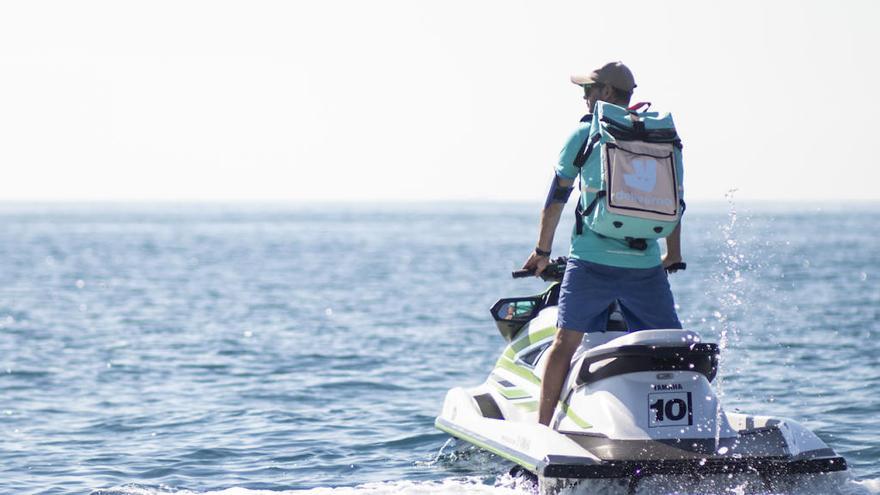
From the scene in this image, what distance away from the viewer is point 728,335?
1852cm

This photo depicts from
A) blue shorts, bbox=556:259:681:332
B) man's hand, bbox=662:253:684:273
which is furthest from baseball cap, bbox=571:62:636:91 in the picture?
man's hand, bbox=662:253:684:273

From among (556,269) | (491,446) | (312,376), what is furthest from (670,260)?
(312,376)

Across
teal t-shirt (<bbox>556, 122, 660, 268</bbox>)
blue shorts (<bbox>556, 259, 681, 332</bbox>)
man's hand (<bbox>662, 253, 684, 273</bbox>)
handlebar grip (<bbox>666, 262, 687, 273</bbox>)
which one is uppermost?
teal t-shirt (<bbox>556, 122, 660, 268</bbox>)

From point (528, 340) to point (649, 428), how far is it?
1545mm

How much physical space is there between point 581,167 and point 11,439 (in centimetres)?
635

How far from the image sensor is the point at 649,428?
257 inches

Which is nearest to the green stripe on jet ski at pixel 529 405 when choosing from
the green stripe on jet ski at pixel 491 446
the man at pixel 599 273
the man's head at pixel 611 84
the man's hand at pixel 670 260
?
the green stripe on jet ski at pixel 491 446

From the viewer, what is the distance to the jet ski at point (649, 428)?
6.38 meters

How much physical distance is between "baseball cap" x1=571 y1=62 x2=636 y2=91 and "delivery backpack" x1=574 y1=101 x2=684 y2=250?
0.20 meters

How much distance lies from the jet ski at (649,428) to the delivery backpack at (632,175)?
589mm

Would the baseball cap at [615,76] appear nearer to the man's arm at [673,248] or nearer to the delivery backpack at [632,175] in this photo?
the delivery backpack at [632,175]

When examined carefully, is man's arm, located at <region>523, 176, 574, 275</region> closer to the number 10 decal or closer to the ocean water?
the number 10 decal

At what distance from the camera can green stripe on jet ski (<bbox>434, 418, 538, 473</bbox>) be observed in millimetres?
6613

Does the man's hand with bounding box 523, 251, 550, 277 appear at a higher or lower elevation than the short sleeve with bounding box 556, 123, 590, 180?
lower
